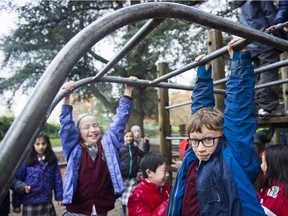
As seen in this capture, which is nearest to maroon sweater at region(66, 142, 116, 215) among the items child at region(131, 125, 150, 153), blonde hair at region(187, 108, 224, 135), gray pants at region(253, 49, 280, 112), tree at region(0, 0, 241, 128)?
blonde hair at region(187, 108, 224, 135)

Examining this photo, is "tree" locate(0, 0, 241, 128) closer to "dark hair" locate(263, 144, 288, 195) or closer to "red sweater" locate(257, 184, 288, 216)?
"dark hair" locate(263, 144, 288, 195)

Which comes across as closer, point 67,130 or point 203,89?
point 203,89

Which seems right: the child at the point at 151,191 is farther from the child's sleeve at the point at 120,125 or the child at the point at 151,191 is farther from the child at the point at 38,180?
the child at the point at 38,180

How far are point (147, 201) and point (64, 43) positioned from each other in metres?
7.46

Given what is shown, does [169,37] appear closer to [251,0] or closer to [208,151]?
[251,0]

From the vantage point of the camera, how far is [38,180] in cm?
296

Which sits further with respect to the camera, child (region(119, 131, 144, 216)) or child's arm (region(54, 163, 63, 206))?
child (region(119, 131, 144, 216))

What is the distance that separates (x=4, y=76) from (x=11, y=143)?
9.52 m

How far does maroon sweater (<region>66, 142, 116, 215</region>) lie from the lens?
1.98 metres

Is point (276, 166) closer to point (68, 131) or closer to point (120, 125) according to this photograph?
point (120, 125)

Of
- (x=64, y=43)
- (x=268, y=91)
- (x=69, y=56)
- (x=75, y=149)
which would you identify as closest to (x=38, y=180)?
(x=75, y=149)

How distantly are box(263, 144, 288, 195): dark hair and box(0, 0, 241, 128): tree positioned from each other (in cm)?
620

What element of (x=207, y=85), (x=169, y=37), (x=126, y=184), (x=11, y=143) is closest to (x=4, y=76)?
(x=169, y=37)

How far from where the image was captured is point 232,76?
51.8 inches
